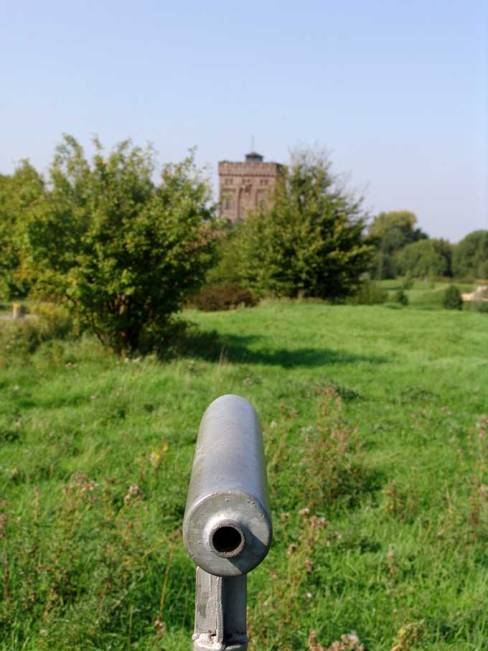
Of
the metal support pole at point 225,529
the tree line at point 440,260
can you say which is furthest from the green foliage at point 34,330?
the tree line at point 440,260

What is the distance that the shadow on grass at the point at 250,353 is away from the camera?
10.2 meters

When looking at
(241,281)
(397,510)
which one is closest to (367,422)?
(397,510)

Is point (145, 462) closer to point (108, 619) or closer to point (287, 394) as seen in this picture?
point (108, 619)

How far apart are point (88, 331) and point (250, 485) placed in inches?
374

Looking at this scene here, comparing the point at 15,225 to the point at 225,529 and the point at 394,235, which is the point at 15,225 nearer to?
the point at 225,529

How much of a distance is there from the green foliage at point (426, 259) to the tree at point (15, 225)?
3982 centimetres

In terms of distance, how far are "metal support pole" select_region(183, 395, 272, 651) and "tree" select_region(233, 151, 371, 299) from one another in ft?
74.6

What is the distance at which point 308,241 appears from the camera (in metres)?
23.9

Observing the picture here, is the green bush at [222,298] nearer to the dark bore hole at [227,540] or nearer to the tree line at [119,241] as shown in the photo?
the tree line at [119,241]

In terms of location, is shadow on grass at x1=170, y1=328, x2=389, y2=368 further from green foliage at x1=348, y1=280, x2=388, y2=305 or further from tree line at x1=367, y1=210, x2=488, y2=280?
tree line at x1=367, y1=210, x2=488, y2=280

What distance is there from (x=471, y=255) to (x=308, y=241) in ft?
143

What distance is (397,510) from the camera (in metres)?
4.27

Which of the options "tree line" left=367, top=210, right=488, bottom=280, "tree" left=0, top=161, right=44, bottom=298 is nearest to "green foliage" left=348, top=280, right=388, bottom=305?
"tree" left=0, top=161, right=44, bottom=298

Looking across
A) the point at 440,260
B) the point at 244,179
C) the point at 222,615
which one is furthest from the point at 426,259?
the point at 222,615
